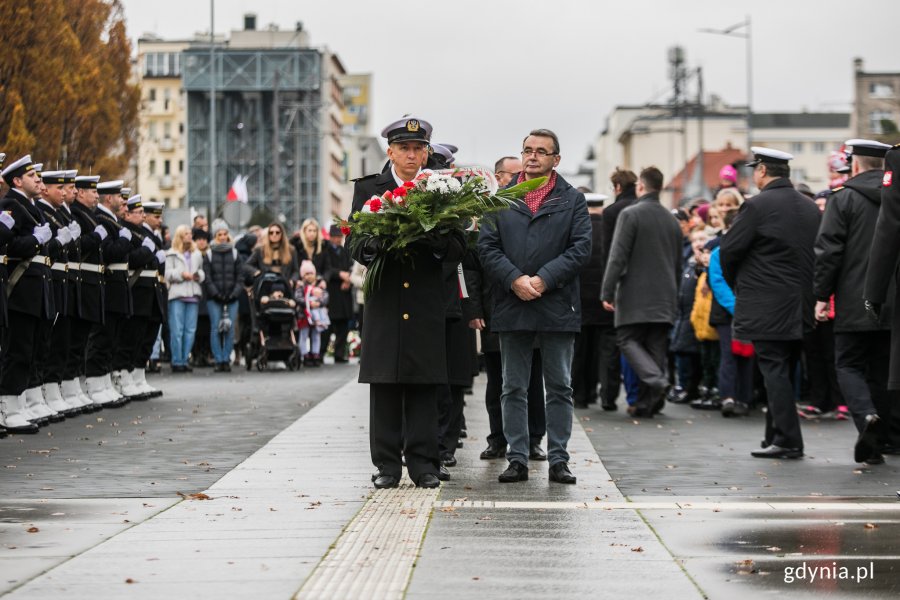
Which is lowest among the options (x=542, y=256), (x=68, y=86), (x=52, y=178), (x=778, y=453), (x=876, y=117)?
(x=778, y=453)

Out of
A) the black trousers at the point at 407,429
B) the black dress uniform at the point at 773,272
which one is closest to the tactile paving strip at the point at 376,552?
→ the black trousers at the point at 407,429

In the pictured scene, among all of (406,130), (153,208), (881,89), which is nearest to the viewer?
(406,130)

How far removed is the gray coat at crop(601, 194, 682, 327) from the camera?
607 inches

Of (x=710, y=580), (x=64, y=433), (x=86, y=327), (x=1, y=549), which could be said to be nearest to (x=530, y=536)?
(x=710, y=580)

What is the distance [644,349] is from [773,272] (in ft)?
12.1

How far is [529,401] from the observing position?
11391 mm

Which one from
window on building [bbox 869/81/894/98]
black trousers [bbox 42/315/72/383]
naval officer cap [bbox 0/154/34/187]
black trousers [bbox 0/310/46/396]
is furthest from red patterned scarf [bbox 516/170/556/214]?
window on building [bbox 869/81/894/98]

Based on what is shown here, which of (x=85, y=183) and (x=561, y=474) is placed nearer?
(x=561, y=474)

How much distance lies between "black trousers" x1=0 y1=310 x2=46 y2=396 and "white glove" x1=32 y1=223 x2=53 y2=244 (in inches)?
25.4

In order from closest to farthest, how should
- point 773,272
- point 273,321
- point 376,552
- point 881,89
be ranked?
point 376,552 → point 773,272 → point 273,321 → point 881,89

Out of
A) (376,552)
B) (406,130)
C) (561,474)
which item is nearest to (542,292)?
(561,474)

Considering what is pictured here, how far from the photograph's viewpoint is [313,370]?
80.8ft

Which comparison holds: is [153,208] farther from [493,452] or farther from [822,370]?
[493,452]

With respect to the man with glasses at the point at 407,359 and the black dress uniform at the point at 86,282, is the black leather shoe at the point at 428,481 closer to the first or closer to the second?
the man with glasses at the point at 407,359
